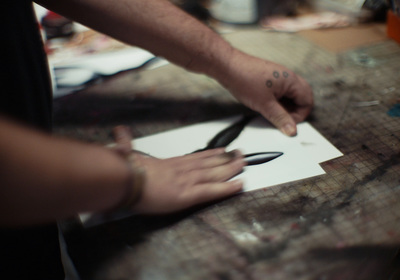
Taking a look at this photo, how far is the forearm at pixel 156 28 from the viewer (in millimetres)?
758

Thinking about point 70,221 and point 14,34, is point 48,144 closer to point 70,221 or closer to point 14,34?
point 70,221

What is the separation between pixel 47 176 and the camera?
0.42 meters

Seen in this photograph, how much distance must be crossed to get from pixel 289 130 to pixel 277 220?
0.25m

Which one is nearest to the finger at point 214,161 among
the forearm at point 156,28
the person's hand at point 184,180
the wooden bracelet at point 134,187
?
the person's hand at point 184,180

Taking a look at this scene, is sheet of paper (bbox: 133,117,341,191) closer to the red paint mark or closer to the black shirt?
the red paint mark

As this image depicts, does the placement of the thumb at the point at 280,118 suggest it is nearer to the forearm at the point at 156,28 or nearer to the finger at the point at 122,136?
the forearm at the point at 156,28

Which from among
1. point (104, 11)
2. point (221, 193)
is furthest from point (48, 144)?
point (104, 11)

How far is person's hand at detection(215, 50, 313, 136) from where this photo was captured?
2.53 feet

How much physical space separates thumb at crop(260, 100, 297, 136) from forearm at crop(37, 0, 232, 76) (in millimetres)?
142

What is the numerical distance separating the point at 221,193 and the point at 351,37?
823 mm

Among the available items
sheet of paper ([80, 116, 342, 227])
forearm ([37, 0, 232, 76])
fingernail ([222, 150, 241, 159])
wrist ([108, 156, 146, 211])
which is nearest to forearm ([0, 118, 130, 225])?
wrist ([108, 156, 146, 211])

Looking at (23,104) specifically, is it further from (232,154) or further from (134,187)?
(232,154)

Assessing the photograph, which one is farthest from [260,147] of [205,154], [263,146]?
[205,154]

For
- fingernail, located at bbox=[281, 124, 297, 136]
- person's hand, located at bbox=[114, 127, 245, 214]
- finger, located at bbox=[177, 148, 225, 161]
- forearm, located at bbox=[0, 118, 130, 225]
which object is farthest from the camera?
fingernail, located at bbox=[281, 124, 297, 136]
